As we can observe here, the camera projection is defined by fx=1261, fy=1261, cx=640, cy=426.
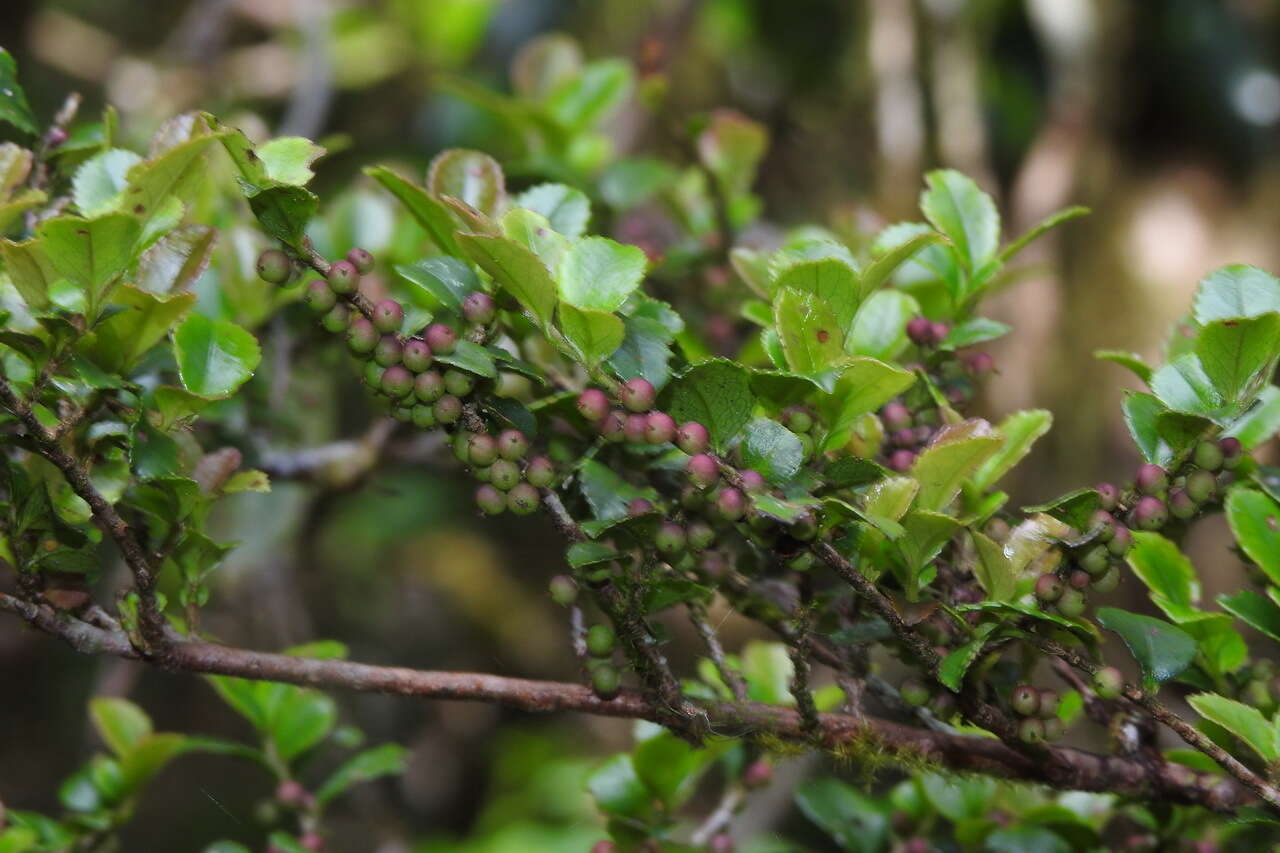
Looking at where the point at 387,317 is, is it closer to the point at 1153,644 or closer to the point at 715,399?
the point at 715,399

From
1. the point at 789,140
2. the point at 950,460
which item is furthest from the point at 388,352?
the point at 789,140

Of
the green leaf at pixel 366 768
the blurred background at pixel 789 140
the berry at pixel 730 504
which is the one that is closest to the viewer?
the berry at pixel 730 504

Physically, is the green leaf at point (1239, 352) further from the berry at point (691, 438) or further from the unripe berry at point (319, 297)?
the unripe berry at point (319, 297)

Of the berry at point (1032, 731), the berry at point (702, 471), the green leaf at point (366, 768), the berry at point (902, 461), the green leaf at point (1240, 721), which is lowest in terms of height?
the green leaf at point (366, 768)

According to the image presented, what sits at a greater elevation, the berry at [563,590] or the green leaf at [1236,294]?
the green leaf at [1236,294]

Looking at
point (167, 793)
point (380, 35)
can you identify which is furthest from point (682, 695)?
point (167, 793)

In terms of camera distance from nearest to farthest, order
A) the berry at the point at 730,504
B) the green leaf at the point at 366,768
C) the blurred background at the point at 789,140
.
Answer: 1. the berry at the point at 730,504
2. the green leaf at the point at 366,768
3. the blurred background at the point at 789,140

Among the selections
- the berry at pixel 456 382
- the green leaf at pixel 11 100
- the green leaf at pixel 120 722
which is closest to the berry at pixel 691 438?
the berry at pixel 456 382
